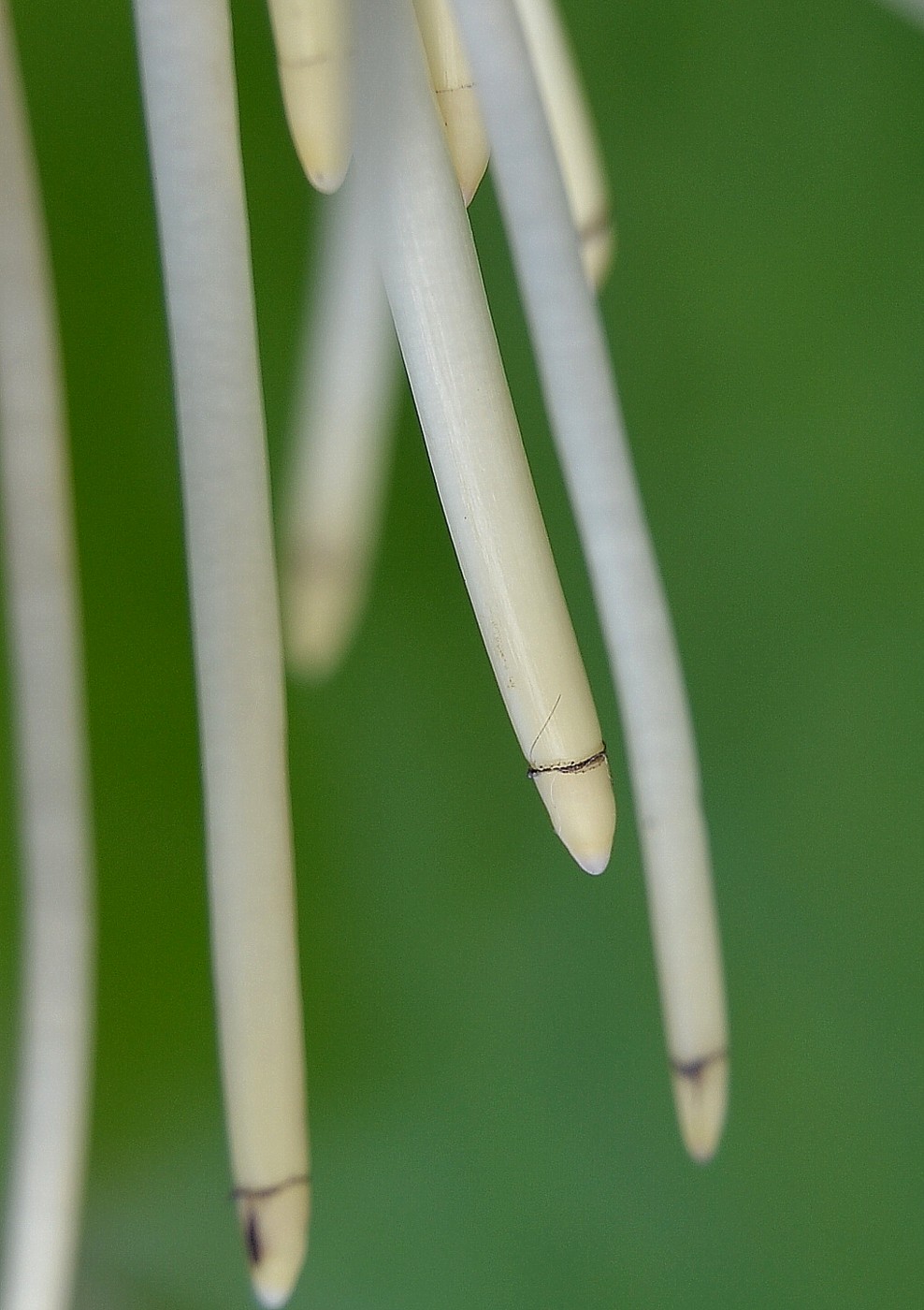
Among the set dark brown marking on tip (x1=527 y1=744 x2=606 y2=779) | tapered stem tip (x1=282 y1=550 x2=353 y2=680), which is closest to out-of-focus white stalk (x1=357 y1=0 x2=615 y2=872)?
dark brown marking on tip (x1=527 y1=744 x2=606 y2=779)

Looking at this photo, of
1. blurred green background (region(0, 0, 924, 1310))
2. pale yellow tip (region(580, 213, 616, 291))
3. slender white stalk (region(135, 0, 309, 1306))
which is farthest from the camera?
blurred green background (region(0, 0, 924, 1310))

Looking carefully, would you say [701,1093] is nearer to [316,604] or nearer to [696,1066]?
[696,1066]

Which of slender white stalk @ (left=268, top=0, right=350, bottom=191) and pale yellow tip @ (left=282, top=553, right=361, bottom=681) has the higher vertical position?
slender white stalk @ (left=268, top=0, right=350, bottom=191)

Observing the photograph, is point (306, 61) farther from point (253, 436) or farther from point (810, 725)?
point (810, 725)

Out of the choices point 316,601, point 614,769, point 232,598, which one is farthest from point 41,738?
point 614,769

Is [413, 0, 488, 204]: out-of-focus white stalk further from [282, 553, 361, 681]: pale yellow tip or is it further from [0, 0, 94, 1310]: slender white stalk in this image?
[282, 553, 361, 681]: pale yellow tip

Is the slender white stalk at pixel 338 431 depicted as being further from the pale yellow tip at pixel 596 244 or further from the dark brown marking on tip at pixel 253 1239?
the dark brown marking on tip at pixel 253 1239

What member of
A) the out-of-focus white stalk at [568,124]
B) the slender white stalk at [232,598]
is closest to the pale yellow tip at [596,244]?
the out-of-focus white stalk at [568,124]

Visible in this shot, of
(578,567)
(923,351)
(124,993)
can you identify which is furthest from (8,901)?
(923,351)
